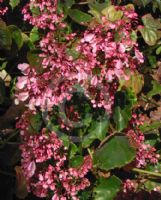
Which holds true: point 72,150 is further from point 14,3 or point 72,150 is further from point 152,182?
point 14,3

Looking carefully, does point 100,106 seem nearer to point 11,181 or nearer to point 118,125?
point 118,125

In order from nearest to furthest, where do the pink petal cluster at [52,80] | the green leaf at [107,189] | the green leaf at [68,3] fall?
the pink petal cluster at [52,80], the green leaf at [107,189], the green leaf at [68,3]

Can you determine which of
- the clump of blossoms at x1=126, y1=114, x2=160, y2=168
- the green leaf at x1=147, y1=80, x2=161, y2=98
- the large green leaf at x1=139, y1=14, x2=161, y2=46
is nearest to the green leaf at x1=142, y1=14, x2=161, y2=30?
the large green leaf at x1=139, y1=14, x2=161, y2=46

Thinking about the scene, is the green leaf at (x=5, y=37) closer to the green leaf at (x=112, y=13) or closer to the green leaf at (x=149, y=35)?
the green leaf at (x=112, y=13)

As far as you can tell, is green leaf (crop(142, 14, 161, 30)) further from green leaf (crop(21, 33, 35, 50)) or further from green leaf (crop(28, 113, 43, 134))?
green leaf (crop(28, 113, 43, 134))

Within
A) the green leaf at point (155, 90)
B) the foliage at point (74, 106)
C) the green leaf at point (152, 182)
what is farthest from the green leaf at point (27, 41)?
the green leaf at point (152, 182)

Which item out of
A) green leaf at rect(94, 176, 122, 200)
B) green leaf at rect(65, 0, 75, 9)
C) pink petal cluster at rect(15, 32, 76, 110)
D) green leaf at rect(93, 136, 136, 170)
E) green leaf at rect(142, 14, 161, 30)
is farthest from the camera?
green leaf at rect(142, 14, 161, 30)

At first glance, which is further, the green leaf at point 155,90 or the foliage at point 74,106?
the green leaf at point 155,90
